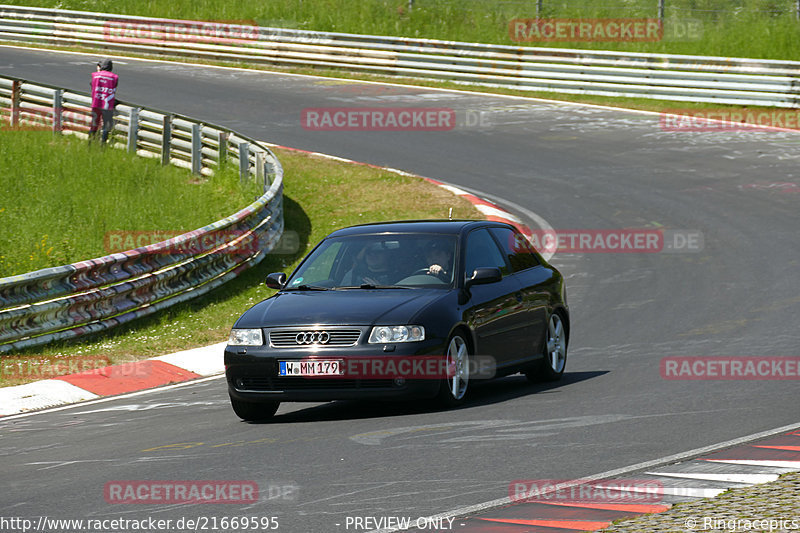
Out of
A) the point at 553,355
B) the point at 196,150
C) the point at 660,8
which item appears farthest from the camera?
the point at 660,8

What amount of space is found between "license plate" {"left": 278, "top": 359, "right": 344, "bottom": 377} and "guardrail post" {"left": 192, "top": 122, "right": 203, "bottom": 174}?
47.1 feet

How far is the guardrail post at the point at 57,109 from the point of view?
25.8 meters

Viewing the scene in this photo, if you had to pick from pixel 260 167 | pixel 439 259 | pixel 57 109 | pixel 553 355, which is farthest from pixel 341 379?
pixel 57 109

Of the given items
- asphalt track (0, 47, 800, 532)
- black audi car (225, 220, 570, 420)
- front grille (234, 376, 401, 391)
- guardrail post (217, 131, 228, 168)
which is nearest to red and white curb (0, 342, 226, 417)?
asphalt track (0, 47, 800, 532)

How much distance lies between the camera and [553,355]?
11.2m

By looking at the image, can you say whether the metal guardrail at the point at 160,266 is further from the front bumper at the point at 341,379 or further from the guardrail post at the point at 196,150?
the front bumper at the point at 341,379

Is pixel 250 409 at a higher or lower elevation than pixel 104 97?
lower

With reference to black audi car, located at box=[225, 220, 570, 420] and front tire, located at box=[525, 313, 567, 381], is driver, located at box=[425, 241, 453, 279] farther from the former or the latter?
front tire, located at box=[525, 313, 567, 381]

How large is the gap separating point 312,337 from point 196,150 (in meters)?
14.5

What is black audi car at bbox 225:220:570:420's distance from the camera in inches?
360

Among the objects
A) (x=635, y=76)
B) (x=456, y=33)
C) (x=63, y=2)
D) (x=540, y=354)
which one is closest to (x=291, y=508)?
(x=540, y=354)

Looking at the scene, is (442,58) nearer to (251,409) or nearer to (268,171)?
(268,171)

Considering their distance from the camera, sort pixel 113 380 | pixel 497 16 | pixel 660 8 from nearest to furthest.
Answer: pixel 113 380 < pixel 660 8 < pixel 497 16

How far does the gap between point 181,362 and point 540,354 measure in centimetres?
410
